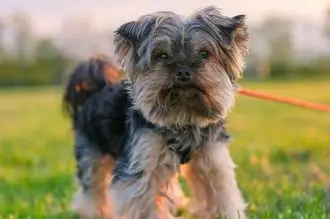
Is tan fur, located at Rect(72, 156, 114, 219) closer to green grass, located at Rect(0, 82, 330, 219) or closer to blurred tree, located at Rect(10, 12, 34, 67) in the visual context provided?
green grass, located at Rect(0, 82, 330, 219)

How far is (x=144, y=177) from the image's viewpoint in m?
5.69

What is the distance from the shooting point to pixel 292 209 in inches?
271

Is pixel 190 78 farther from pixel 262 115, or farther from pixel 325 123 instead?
pixel 262 115

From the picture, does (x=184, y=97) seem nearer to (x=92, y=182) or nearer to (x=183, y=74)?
(x=183, y=74)

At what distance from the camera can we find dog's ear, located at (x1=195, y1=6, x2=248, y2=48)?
17.6 feet

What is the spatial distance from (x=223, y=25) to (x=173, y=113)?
2.44ft

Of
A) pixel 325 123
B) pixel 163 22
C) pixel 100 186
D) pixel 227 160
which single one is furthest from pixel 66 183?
pixel 325 123

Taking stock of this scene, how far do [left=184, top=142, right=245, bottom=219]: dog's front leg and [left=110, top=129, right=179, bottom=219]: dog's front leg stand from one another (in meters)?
0.26

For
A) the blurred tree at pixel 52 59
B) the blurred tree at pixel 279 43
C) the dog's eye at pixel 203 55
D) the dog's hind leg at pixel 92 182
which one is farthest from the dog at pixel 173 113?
the blurred tree at pixel 52 59

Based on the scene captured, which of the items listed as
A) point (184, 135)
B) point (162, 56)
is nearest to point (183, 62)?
point (162, 56)

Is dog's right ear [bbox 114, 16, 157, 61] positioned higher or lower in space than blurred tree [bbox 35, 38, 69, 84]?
higher

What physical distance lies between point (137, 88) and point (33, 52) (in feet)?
209

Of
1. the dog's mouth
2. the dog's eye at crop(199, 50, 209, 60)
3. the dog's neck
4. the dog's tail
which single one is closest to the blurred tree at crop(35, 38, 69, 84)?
the dog's tail

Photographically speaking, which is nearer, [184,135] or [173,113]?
[173,113]
